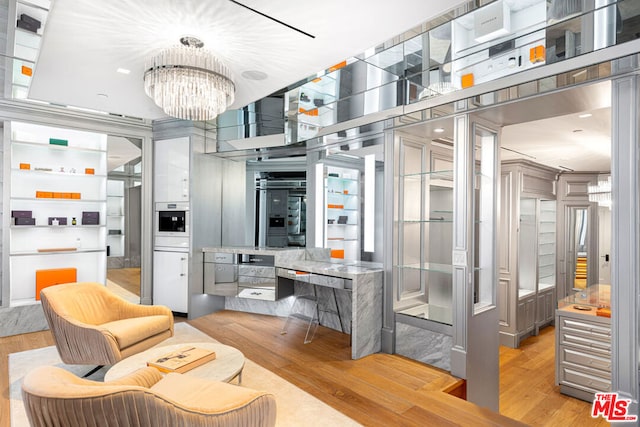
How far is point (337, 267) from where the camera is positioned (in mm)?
4223

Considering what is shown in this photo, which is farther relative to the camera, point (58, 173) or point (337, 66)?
point (58, 173)

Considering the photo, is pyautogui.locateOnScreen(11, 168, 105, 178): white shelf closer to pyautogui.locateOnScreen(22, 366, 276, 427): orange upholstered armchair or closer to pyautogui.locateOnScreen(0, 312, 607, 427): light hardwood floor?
pyautogui.locateOnScreen(0, 312, 607, 427): light hardwood floor

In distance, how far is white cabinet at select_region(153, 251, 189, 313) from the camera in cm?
522

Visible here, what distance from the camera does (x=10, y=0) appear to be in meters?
2.27

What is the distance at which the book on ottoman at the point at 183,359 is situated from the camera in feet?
8.06

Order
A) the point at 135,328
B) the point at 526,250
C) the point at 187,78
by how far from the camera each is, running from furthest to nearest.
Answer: the point at 526,250 < the point at 135,328 < the point at 187,78

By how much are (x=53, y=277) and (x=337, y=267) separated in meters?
3.86

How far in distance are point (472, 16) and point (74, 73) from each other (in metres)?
3.36

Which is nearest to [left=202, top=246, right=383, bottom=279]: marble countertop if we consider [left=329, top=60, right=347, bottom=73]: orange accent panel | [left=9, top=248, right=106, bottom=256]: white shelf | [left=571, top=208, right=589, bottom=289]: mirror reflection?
[left=9, top=248, right=106, bottom=256]: white shelf

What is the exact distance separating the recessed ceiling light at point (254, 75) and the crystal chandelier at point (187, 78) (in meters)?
0.33

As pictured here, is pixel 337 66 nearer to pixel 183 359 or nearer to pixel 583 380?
pixel 183 359

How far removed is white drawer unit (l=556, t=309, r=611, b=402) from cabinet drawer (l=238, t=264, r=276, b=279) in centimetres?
359

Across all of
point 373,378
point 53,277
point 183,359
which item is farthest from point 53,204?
point 373,378

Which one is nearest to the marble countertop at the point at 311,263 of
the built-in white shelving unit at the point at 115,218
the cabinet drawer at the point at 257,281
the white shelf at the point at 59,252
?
the cabinet drawer at the point at 257,281
